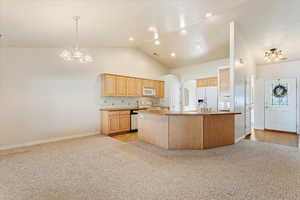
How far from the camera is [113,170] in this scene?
264 cm

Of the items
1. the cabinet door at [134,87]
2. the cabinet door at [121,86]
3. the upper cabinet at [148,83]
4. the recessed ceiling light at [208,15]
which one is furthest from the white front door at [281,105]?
the cabinet door at [121,86]

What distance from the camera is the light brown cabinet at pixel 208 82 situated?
642 cm

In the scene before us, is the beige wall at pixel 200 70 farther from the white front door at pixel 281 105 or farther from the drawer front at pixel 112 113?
the drawer front at pixel 112 113

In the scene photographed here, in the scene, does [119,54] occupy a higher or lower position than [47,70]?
higher

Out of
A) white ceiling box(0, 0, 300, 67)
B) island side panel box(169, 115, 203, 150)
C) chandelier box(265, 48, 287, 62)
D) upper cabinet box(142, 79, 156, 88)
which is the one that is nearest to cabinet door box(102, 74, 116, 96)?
white ceiling box(0, 0, 300, 67)

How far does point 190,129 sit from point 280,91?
452 centimetres

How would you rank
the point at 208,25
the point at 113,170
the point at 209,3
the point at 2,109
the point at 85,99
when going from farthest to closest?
the point at 85,99 < the point at 208,25 < the point at 2,109 < the point at 209,3 < the point at 113,170

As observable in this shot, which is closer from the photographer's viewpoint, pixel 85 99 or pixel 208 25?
pixel 208 25

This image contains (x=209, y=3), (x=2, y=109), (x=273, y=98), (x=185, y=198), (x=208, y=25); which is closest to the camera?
(x=185, y=198)

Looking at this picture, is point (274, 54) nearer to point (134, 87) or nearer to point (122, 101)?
point (134, 87)

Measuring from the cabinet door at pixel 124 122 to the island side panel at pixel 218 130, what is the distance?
9.68 ft

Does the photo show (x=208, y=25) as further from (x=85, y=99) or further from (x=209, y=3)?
(x=85, y=99)

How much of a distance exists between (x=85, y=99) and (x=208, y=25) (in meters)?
4.53

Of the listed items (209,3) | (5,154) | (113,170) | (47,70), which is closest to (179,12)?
(209,3)
